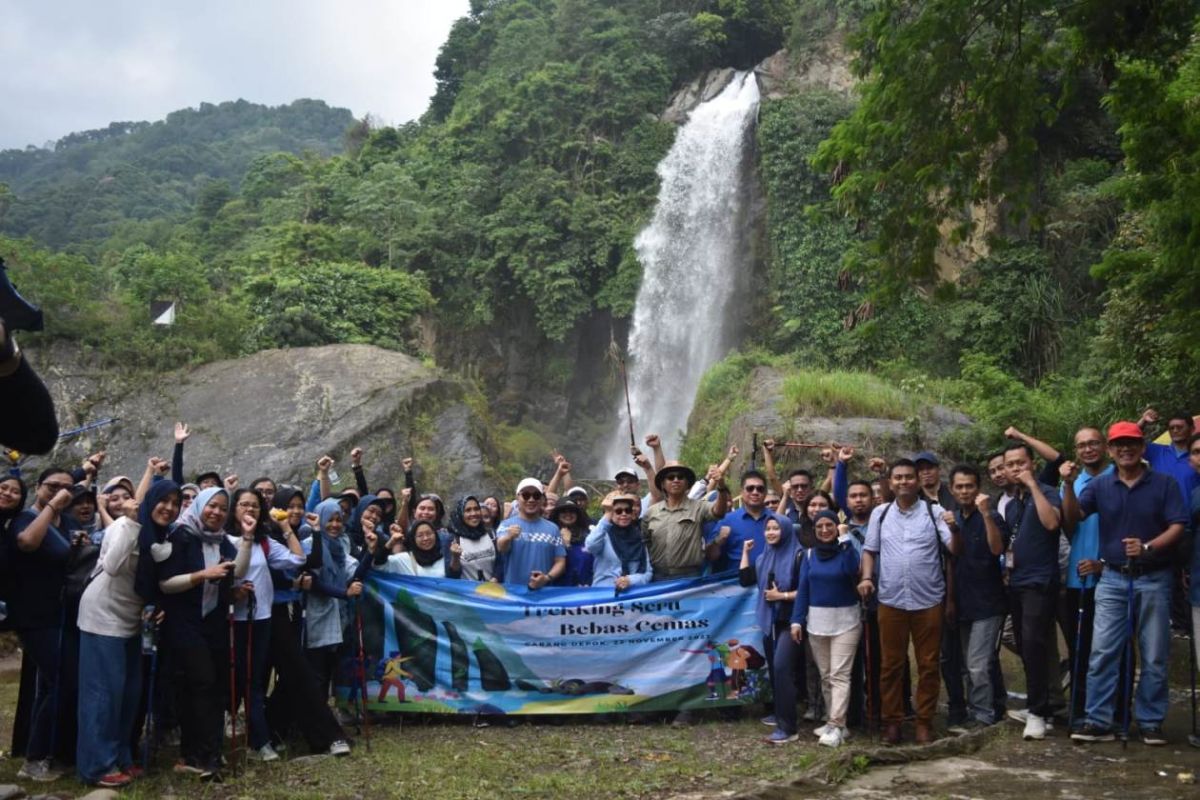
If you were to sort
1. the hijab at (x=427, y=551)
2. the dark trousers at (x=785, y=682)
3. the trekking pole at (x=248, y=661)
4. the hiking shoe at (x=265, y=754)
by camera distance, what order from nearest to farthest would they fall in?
the trekking pole at (x=248, y=661), the hiking shoe at (x=265, y=754), the dark trousers at (x=785, y=682), the hijab at (x=427, y=551)

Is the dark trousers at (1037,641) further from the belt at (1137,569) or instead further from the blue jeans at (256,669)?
the blue jeans at (256,669)

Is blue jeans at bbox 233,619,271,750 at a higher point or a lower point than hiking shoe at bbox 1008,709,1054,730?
higher

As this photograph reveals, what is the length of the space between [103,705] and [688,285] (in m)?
25.5

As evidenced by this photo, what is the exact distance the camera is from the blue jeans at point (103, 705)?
6.34m

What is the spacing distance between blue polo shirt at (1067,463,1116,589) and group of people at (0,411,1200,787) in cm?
2

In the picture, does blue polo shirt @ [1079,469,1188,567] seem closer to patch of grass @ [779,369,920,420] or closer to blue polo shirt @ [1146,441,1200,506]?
blue polo shirt @ [1146,441,1200,506]

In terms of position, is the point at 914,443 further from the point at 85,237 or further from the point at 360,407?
the point at 85,237

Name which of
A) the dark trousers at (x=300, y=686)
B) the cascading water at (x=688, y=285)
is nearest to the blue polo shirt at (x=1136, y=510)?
A: the dark trousers at (x=300, y=686)

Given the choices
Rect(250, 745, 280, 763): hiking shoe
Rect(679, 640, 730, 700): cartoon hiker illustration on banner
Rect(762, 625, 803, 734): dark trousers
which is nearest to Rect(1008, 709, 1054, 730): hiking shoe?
Rect(762, 625, 803, 734): dark trousers

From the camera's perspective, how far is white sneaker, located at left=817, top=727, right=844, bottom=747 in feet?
23.9

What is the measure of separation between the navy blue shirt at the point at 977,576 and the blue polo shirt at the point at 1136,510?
0.70 metres

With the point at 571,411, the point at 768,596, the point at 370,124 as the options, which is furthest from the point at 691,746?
the point at 370,124

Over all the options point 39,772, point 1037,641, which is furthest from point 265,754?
point 1037,641

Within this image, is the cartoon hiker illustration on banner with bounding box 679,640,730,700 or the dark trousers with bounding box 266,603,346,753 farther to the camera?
the cartoon hiker illustration on banner with bounding box 679,640,730,700
